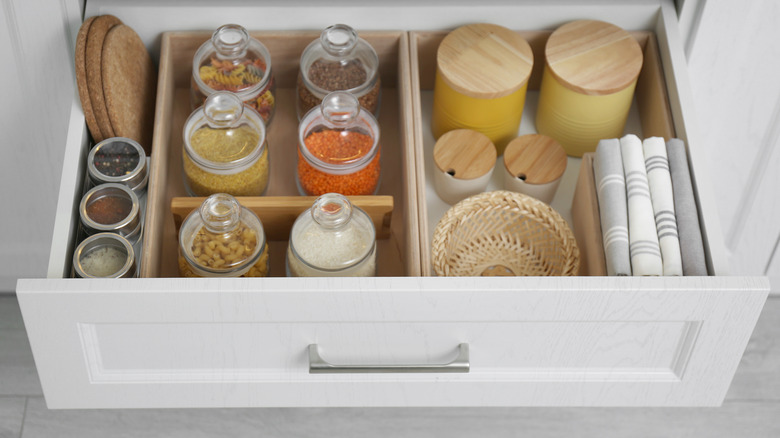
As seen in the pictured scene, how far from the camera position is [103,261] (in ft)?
3.13

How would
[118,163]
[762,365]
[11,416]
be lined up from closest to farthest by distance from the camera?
[118,163] < [11,416] < [762,365]

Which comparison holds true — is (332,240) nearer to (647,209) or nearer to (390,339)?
(390,339)

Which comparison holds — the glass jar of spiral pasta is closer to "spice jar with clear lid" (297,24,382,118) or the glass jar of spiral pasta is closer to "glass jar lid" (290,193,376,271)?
"spice jar with clear lid" (297,24,382,118)

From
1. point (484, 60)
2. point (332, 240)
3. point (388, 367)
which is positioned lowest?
point (388, 367)

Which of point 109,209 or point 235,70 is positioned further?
point 235,70

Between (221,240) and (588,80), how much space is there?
0.52 m

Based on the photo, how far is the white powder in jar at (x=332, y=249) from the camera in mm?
943

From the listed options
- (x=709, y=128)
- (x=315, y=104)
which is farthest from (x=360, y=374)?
(x=709, y=128)

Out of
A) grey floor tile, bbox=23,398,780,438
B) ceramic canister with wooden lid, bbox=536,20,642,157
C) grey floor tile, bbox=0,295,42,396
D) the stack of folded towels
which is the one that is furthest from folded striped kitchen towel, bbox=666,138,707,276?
grey floor tile, bbox=0,295,42,396

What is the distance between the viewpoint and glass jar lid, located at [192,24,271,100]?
1065 millimetres

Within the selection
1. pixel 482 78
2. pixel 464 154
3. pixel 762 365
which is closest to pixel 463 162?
pixel 464 154

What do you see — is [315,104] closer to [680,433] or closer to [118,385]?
[118,385]

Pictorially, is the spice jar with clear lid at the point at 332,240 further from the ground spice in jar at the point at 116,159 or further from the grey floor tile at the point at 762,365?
the grey floor tile at the point at 762,365

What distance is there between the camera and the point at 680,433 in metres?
1.45
